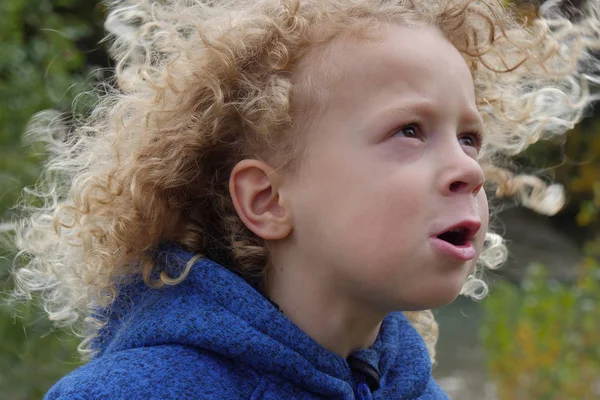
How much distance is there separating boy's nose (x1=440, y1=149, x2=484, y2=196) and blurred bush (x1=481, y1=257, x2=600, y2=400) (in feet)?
8.77

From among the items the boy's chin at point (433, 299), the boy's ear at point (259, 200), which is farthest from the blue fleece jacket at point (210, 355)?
the boy's chin at point (433, 299)

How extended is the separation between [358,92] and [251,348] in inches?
21.2

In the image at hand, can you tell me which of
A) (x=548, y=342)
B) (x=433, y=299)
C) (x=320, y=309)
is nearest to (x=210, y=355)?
(x=320, y=309)

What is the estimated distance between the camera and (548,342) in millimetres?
4215

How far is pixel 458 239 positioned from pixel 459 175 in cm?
→ 13

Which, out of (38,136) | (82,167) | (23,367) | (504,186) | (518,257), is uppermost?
(82,167)

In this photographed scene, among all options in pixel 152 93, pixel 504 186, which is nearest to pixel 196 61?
pixel 152 93

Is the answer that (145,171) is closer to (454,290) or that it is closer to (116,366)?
(116,366)

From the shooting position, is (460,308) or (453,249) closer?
(453,249)

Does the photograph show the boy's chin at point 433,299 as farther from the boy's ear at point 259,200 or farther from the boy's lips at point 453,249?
the boy's ear at point 259,200

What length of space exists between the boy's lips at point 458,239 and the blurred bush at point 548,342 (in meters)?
2.62

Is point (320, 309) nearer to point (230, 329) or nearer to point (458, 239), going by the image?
point (230, 329)

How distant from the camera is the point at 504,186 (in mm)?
2412

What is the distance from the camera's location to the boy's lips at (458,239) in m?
1.59
